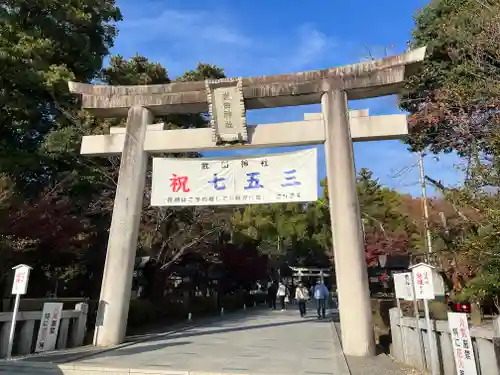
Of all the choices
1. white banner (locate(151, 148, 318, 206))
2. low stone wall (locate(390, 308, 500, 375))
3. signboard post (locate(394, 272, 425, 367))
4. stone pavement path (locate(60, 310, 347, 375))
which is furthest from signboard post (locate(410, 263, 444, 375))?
white banner (locate(151, 148, 318, 206))

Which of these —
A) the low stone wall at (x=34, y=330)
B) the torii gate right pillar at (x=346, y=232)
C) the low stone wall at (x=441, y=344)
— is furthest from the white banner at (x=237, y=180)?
the low stone wall at (x=441, y=344)

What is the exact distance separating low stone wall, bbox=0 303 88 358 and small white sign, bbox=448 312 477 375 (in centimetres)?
885

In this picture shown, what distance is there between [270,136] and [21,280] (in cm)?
688

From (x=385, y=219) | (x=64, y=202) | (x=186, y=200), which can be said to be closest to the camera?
(x=186, y=200)

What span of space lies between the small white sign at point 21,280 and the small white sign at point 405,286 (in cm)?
795

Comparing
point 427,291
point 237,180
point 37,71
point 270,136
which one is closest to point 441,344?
point 427,291

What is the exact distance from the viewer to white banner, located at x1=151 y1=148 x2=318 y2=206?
1100 centimetres

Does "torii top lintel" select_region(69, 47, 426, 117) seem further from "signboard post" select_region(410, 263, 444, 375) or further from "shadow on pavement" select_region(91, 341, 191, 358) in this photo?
"shadow on pavement" select_region(91, 341, 191, 358)

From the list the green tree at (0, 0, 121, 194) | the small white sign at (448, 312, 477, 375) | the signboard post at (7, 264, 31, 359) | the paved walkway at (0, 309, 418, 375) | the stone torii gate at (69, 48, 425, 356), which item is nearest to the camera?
the small white sign at (448, 312, 477, 375)

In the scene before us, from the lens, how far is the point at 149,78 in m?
18.9

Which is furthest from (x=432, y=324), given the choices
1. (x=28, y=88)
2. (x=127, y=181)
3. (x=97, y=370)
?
(x=28, y=88)

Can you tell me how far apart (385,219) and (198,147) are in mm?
29131

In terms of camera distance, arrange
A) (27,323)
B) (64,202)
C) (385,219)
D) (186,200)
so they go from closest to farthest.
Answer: (27,323) < (186,200) < (64,202) < (385,219)

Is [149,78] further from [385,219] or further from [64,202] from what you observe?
[385,219]
